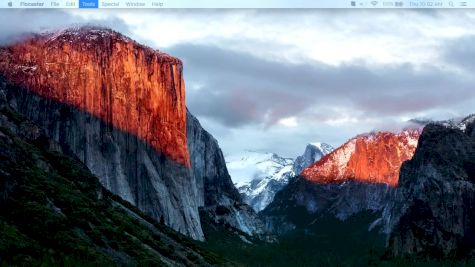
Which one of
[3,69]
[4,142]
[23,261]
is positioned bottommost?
[23,261]

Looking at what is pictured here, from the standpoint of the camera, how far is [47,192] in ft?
355

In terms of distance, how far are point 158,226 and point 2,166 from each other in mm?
56997

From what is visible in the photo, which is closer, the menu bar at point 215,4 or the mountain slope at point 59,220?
the menu bar at point 215,4

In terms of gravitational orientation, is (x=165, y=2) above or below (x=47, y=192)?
above

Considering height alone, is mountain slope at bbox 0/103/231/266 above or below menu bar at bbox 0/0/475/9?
below

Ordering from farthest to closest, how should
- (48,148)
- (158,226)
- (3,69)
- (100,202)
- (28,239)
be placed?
(3,69) → (158,226) → (48,148) → (100,202) → (28,239)

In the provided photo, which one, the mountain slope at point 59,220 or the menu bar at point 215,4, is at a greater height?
the menu bar at point 215,4

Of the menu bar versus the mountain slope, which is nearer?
the menu bar

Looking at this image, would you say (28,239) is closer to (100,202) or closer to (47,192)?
(47,192)

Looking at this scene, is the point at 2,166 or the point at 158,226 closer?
the point at 2,166

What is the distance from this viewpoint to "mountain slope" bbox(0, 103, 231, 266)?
8556cm

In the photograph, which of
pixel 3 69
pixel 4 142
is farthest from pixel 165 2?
pixel 3 69

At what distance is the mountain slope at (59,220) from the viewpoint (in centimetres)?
8556

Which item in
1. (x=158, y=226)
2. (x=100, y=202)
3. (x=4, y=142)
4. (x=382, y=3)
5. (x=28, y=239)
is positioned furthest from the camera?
(x=158, y=226)
